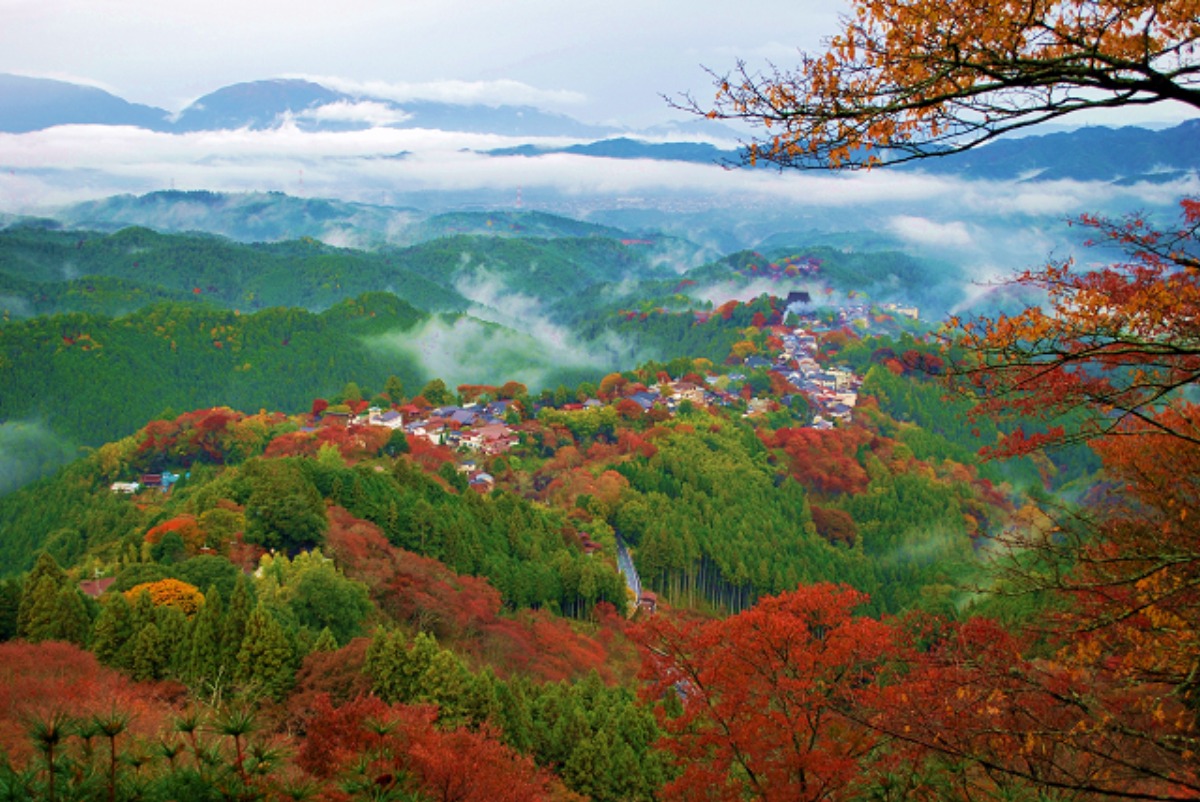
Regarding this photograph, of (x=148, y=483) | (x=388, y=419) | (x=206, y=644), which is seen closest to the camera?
(x=206, y=644)

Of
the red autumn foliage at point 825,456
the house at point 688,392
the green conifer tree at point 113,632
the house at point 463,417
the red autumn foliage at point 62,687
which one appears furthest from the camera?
the house at point 688,392

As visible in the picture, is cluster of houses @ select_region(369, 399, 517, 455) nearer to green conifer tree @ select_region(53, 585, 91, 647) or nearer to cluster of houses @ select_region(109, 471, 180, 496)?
cluster of houses @ select_region(109, 471, 180, 496)

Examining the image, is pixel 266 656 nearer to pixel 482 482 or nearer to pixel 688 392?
pixel 482 482

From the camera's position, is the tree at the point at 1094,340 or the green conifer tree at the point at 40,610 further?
the green conifer tree at the point at 40,610

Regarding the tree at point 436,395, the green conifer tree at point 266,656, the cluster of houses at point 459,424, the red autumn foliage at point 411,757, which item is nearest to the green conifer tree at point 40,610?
the green conifer tree at point 266,656

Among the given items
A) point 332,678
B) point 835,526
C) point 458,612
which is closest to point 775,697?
point 332,678

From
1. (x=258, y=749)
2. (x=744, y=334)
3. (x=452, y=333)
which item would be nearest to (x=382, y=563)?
(x=258, y=749)

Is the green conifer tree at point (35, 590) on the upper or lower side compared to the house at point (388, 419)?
upper

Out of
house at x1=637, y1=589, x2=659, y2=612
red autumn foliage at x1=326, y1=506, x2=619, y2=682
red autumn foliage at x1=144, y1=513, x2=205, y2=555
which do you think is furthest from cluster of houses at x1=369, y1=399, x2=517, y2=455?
red autumn foliage at x1=144, y1=513, x2=205, y2=555

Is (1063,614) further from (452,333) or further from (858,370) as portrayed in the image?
(452,333)

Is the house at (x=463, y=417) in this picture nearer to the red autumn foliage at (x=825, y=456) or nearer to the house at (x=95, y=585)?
the red autumn foliage at (x=825, y=456)

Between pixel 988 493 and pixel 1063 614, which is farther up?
pixel 1063 614
